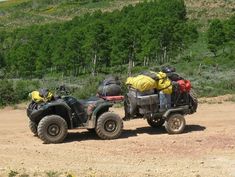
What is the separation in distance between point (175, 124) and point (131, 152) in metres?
2.37

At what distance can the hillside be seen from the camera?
10187cm

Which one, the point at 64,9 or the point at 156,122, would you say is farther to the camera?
the point at 64,9

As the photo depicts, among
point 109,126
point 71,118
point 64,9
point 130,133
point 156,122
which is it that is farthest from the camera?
point 64,9

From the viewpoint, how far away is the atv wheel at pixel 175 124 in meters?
14.5

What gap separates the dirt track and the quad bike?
0.37 m

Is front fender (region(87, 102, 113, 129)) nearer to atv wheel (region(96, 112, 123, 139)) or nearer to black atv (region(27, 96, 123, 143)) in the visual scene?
black atv (region(27, 96, 123, 143))

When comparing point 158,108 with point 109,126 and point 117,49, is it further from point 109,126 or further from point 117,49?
point 117,49

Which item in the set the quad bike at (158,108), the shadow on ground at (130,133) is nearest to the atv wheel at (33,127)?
the shadow on ground at (130,133)

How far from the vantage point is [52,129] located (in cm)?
1354

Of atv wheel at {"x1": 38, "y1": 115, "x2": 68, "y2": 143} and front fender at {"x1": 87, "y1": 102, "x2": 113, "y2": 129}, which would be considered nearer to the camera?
atv wheel at {"x1": 38, "y1": 115, "x2": 68, "y2": 143}

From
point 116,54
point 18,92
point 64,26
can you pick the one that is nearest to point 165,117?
point 18,92

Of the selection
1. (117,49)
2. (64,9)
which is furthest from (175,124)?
(64,9)

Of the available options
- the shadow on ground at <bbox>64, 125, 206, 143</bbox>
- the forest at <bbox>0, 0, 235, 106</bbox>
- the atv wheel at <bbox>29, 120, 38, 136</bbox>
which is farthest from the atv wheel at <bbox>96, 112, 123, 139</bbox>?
the forest at <bbox>0, 0, 235, 106</bbox>

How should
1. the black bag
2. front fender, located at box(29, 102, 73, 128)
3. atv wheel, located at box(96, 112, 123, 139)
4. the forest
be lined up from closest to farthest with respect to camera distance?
front fender, located at box(29, 102, 73, 128) → atv wheel, located at box(96, 112, 123, 139) → the black bag → the forest
